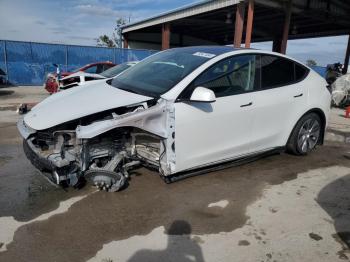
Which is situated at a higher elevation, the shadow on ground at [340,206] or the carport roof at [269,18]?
the carport roof at [269,18]

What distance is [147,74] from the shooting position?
444 cm

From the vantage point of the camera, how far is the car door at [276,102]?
14.9 ft

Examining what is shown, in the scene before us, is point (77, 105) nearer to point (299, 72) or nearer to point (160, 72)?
point (160, 72)

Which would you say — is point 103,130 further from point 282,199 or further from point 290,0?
point 290,0

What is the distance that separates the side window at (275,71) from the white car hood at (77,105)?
71.2 inches

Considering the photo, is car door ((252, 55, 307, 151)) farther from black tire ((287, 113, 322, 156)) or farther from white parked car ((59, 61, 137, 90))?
white parked car ((59, 61, 137, 90))

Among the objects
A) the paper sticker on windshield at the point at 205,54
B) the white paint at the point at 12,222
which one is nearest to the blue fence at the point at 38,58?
the paper sticker on windshield at the point at 205,54

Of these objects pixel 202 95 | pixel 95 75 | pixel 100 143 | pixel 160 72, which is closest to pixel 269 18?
pixel 95 75

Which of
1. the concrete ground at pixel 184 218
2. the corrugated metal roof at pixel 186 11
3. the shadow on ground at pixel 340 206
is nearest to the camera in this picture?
the concrete ground at pixel 184 218

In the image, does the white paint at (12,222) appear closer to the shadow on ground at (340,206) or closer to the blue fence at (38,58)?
the shadow on ground at (340,206)

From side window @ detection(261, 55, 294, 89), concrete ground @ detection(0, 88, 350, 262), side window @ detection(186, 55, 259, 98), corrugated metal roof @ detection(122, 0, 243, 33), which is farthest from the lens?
corrugated metal roof @ detection(122, 0, 243, 33)

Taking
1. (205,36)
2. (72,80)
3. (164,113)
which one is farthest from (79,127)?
(205,36)

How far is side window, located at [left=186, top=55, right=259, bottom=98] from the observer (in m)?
4.08

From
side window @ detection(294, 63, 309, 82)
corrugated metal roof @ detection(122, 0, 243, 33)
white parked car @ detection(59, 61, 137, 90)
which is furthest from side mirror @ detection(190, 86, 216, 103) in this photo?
corrugated metal roof @ detection(122, 0, 243, 33)
